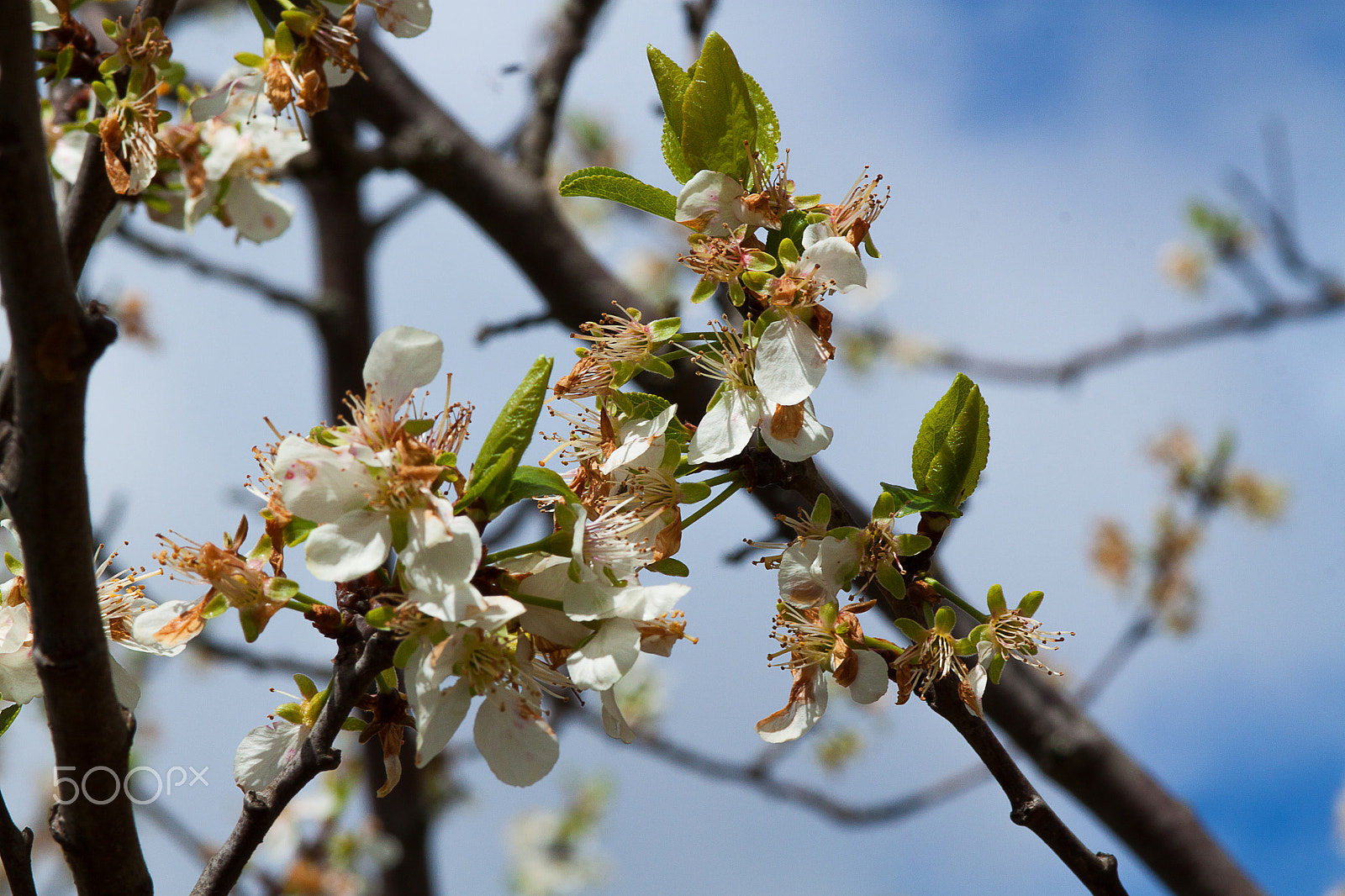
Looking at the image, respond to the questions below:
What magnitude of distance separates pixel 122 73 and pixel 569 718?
2.61 metres

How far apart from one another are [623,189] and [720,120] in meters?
0.11

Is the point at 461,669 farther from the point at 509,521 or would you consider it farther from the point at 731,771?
the point at 731,771

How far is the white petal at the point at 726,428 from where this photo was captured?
2.78 feet

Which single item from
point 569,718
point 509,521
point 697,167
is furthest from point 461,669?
point 569,718

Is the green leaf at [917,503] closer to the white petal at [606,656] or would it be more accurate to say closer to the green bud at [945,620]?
the green bud at [945,620]

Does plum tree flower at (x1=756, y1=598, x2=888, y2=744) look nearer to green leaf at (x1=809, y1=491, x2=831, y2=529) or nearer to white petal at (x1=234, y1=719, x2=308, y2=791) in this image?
green leaf at (x1=809, y1=491, x2=831, y2=529)

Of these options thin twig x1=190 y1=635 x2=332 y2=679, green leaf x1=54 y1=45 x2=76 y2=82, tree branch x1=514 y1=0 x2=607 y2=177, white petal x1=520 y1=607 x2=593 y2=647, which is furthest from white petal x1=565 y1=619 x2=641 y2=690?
thin twig x1=190 y1=635 x2=332 y2=679

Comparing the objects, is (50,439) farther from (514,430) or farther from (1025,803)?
(1025,803)

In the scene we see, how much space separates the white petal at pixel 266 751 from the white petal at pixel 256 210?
83 cm

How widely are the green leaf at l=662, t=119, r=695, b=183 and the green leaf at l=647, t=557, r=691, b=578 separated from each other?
35 centimetres

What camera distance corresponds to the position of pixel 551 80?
227 centimetres

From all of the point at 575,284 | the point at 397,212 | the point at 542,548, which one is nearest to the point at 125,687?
the point at 542,548

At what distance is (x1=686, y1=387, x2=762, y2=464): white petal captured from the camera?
0.85 meters

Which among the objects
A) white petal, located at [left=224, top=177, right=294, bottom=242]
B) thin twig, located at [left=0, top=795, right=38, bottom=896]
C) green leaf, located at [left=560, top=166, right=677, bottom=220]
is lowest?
thin twig, located at [left=0, top=795, right=38, bottom=896]
